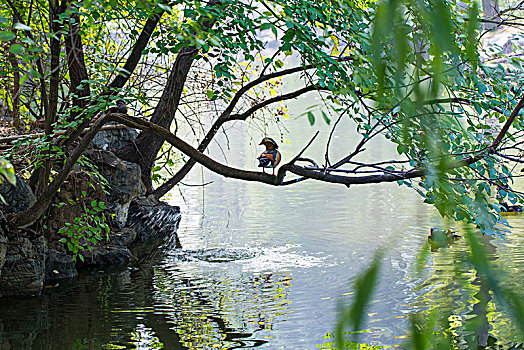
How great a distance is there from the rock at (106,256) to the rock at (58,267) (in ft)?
1.01

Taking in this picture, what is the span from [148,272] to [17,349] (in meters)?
2.16

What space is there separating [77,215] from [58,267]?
0.58m

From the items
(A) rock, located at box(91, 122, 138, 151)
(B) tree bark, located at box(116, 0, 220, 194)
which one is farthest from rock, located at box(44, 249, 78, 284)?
(A) rock, located at box(91, 122, 138, 151)

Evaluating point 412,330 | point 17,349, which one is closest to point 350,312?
point 412,330

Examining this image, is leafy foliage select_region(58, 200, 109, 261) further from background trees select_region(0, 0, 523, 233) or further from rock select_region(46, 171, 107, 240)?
rock select_region(46, 171, 107, 240)

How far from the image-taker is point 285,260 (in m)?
6.60

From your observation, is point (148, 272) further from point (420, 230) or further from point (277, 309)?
point (420, 230)

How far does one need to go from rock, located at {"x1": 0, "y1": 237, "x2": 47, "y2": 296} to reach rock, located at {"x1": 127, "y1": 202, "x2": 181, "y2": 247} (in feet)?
6.94

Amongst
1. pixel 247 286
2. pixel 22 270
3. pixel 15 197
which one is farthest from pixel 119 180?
pixel 247 286

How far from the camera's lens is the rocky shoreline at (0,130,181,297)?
5.23 meters

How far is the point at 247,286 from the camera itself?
576 cm

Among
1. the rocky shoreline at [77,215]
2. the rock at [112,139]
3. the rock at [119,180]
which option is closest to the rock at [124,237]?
the rocky shoreline at [77,215]

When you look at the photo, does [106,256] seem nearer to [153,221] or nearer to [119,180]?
[119,180]

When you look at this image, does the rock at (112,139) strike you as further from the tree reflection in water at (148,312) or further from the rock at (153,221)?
the tree reflection in water at (148,312)
